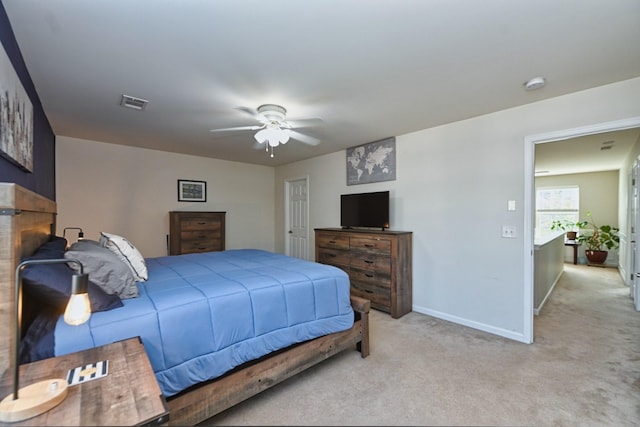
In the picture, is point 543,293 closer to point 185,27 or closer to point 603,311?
point 603,311

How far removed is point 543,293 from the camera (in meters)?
3.81

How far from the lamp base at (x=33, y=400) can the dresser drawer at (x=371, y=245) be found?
9.66ft

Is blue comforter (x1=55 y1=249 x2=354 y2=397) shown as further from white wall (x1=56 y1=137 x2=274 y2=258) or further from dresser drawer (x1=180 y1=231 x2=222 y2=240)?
white wall (x1=56 y1=137 x2=274 y2=258)

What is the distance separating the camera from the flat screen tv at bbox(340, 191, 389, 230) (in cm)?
372

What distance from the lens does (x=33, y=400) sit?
88 centimetres

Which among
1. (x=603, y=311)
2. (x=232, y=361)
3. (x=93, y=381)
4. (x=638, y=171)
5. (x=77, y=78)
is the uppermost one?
(x=77, y=78)

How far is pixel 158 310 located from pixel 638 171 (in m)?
5.48

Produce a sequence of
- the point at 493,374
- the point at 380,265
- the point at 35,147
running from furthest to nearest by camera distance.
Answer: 1. the point at 380,265
2. the point at 35,147
3. the point at 493,374

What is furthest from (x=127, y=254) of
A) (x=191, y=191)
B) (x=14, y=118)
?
(x=191, y=191)

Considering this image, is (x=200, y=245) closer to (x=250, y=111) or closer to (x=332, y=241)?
(x=332, y=241)

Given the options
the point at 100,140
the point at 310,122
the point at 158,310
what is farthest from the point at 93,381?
the point at 100,140

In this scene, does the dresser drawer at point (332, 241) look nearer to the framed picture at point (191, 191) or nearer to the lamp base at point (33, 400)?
the framed picture at point (191, 191)

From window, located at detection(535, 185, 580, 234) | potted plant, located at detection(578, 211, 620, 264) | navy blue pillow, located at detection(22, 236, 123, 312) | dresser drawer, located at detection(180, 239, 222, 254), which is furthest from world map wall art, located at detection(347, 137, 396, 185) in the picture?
potted plant, located at detection(578, 211, 620, 264)

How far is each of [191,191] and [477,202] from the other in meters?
4.31
